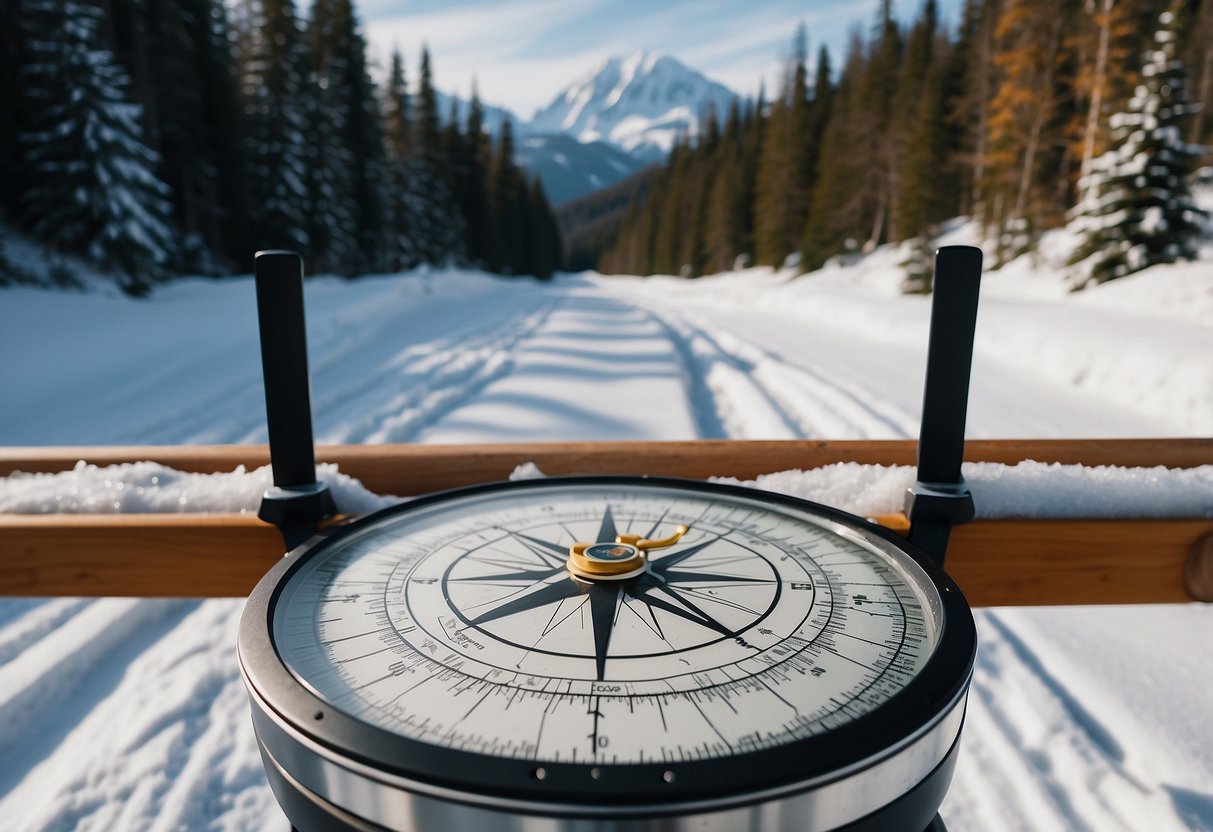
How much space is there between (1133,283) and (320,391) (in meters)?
9.57

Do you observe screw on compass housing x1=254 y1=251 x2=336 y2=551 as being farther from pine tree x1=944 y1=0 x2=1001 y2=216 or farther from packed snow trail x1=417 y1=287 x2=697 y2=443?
pine tree x1=944 y1=0 x2=1001 y2=216

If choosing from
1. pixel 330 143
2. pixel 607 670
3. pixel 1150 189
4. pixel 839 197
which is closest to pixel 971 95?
pixel 839 197

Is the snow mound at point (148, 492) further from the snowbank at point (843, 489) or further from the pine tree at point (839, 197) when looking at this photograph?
the pine tree at point (839, 197)

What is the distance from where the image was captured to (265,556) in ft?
3.85

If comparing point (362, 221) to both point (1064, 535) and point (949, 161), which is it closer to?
point (949, 161)

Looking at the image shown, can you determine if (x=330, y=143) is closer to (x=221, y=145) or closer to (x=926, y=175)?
(x=221, y=145)

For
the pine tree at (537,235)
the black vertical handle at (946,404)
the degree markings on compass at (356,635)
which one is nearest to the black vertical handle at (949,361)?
the black vertical handle at (946,404)

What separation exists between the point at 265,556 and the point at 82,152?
15.3 metres

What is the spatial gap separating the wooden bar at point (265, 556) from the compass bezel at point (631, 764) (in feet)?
1.55

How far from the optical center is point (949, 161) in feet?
80.0

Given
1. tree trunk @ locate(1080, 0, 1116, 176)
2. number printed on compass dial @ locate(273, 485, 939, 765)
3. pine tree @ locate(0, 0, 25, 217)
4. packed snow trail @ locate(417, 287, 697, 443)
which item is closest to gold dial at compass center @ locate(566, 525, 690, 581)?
number printed on compass dial @ locate(273, 485, 939, 765)

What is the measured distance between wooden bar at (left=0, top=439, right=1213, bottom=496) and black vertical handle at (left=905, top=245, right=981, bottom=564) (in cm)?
33

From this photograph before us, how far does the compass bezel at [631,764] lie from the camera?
0.53m

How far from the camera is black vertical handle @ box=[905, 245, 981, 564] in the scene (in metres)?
1.03
